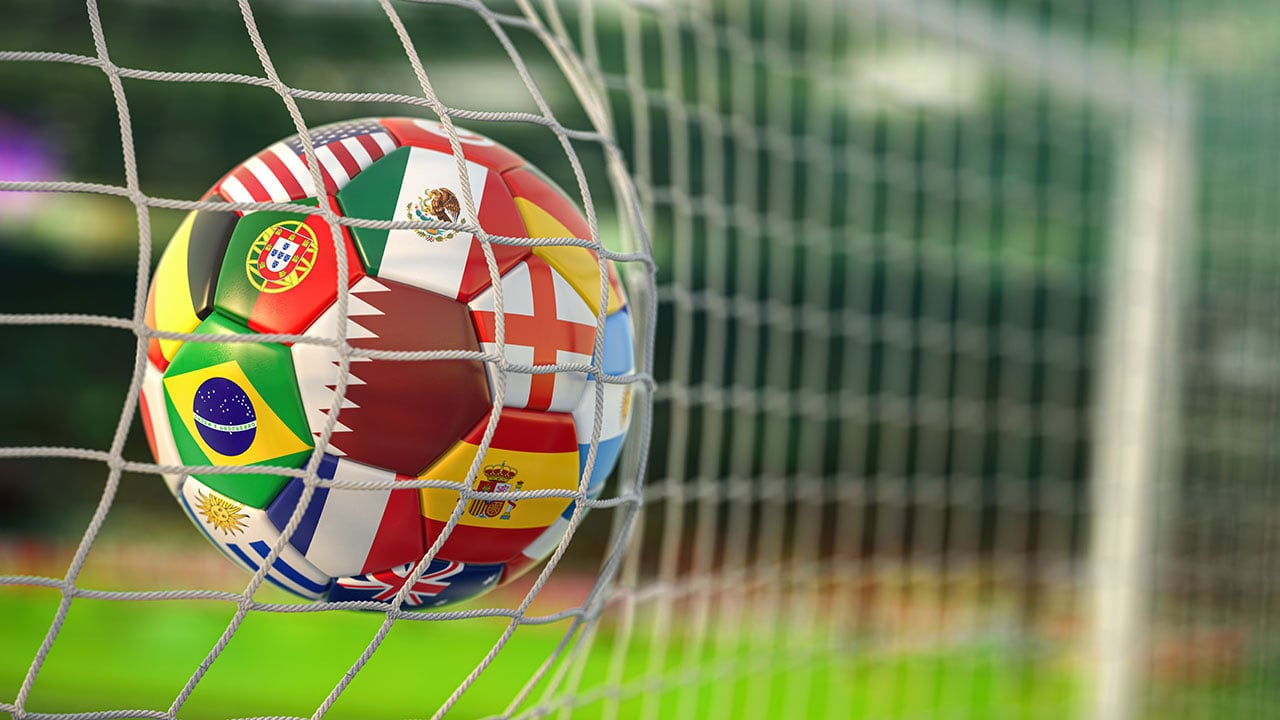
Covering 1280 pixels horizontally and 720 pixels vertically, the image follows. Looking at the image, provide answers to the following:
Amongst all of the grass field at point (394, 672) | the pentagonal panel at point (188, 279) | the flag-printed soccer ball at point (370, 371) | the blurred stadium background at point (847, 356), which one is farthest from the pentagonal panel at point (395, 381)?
the grass field at point (394, 672)

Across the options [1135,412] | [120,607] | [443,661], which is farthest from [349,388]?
[120,607]

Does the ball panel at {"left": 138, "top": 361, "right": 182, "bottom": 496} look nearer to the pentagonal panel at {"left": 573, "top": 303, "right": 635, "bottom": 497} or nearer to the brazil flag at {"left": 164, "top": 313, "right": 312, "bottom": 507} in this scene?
the brazil flag at {"left": 164, "top": 313, "right": 312, "bottom": 507}

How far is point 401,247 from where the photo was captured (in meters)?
0.80

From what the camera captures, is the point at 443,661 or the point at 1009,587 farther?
the point at 1009,587

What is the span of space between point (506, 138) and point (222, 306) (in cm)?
582

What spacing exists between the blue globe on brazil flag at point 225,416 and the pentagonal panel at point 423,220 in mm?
141

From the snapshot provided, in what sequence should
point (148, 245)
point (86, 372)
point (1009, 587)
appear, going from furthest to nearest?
point (86, 372) < point (1009, 587) < point (148, 245)

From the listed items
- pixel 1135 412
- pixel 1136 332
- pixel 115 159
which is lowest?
pixel 1135 412

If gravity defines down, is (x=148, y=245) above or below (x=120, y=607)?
above

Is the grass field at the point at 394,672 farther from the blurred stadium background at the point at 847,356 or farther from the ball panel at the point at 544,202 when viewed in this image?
the ball panel at the point at 544,202

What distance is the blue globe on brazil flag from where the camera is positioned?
2.57 feet

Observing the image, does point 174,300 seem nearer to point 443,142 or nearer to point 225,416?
point 225,416

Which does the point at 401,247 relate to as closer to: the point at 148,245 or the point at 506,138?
the point at 148,245

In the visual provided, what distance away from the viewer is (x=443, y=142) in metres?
0.88
